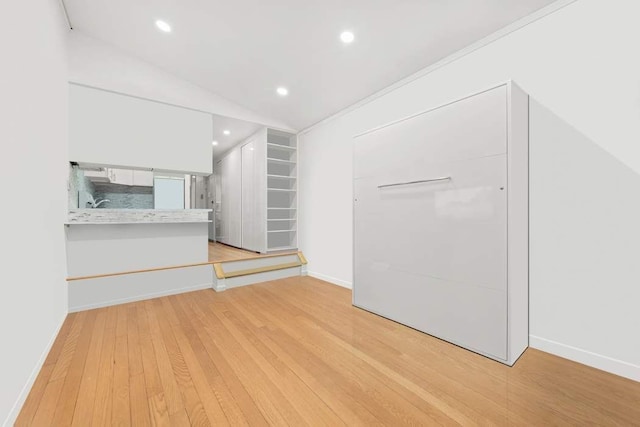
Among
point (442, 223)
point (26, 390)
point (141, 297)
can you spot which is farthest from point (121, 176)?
point (442, 223)

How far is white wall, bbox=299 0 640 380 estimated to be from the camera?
4.87 feet

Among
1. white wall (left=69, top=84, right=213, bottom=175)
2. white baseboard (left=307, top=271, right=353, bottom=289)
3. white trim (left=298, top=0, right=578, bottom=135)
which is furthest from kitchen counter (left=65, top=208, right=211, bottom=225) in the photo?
white trim (left=298, top=0, right=578, bottom=135)

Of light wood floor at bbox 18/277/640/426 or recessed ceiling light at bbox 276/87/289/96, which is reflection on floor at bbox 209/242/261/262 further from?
recessed ceiling light at bbox 276/87/289/96

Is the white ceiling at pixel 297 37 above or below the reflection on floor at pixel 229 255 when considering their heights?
above

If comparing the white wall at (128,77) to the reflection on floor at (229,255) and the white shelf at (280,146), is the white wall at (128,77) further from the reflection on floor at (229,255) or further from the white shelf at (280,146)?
the reflection on floor at (229,255)

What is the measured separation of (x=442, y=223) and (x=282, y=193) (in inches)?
125

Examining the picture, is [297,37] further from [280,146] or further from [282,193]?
[282,193]

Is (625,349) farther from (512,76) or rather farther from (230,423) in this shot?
(230,423)

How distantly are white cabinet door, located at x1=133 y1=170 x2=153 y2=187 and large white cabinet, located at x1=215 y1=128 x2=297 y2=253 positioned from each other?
1.53 metres

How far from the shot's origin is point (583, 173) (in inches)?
63.6

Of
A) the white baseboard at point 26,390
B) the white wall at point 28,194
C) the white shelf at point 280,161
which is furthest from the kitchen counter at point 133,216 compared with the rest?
the white shelf at point 280,161

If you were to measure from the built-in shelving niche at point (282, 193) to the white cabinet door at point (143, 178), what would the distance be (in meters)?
1.73

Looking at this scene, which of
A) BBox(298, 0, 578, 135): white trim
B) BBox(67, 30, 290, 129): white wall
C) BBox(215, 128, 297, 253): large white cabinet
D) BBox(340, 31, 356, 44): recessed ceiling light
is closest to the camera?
BBox(298, 0, 578, 135): white trim

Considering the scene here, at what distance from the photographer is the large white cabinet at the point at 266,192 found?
4156 mm
